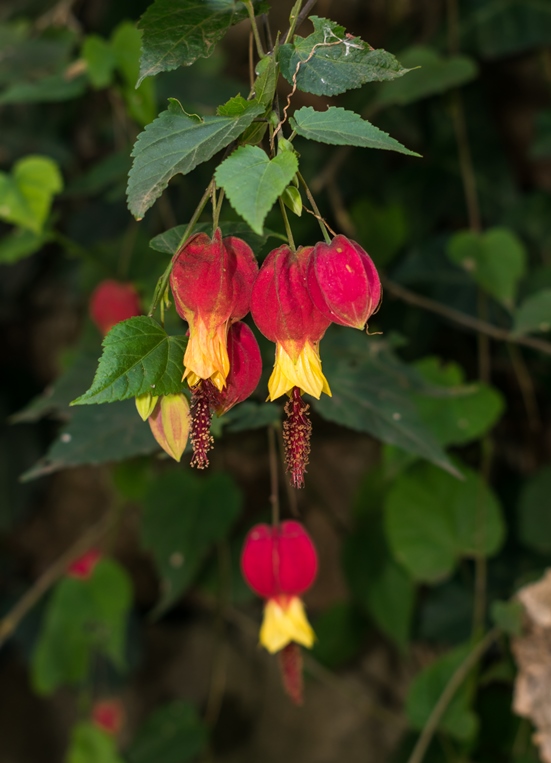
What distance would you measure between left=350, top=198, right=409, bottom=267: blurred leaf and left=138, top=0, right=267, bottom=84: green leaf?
23.3 inches

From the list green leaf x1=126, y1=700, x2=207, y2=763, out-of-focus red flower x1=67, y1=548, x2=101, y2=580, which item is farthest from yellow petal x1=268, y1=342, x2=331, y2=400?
green leaf x1=126, y1=700, x2=207, y2=763

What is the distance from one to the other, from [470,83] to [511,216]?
0.21 metres

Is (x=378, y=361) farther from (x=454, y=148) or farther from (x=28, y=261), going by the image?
(x=28, y=261)

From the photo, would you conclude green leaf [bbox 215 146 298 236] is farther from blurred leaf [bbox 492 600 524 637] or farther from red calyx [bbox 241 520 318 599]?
blurred leaf [bbox 492 600 524 637]

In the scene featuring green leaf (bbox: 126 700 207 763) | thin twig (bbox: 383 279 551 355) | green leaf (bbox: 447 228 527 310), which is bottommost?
green leaf (bbox: 126 700 207 763)

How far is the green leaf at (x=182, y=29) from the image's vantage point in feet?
1.50

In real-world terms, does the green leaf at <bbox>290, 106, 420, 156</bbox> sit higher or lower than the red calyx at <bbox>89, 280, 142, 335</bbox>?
higher

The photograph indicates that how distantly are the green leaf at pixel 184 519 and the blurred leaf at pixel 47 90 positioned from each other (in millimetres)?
450

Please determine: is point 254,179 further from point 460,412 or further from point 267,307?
point 460,412

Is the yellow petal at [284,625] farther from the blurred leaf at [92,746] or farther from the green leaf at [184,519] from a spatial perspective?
the blurred leaf at [92,746]

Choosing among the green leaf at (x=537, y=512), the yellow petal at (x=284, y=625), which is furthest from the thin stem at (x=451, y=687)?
the yellow petal at (x=284, y=625)

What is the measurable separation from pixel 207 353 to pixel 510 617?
53 centimetres

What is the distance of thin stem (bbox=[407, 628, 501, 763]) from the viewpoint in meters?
0.88

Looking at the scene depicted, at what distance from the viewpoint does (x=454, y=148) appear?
1.15 meters
